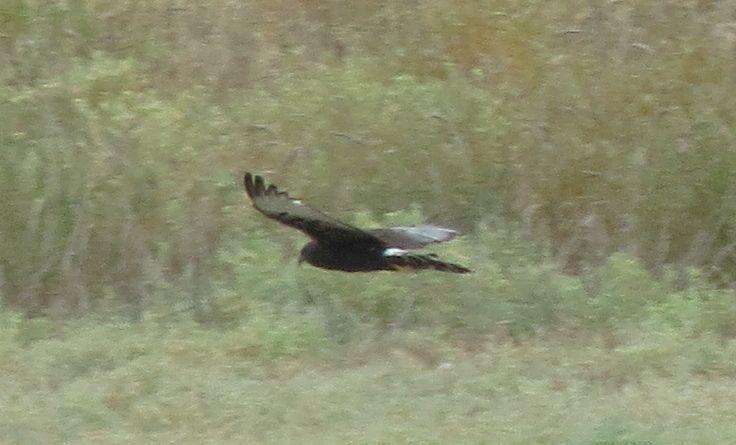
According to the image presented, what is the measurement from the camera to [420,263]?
775cm

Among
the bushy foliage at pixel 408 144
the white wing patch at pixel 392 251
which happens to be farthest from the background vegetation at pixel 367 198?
the white wing patch at pixel 392 251

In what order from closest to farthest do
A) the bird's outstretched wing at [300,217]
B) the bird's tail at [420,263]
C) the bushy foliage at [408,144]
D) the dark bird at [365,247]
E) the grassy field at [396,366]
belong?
the grassy field at [396,366] → the bird's outstretched wing at [300,217] → the dark bird at [365,247] → the bird's tail at [420,263] → the bushy foliage at [408,144]

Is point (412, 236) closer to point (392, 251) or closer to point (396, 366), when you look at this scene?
point (392, 251)

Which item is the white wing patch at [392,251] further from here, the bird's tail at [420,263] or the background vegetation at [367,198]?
the background vegetation at [367,198]

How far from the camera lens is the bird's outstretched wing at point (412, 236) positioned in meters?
7.72

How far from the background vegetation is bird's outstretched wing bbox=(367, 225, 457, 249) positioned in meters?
0.29

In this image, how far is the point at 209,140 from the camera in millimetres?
9328

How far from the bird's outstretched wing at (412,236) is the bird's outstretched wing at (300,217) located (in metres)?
0.07

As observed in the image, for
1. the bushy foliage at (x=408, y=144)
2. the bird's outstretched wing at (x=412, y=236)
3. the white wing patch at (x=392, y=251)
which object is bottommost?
the white wing patch at (x=392, y=251)

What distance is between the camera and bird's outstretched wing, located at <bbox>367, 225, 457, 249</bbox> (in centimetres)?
772

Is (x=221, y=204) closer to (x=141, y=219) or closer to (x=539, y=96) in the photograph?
(x=141, y=219)

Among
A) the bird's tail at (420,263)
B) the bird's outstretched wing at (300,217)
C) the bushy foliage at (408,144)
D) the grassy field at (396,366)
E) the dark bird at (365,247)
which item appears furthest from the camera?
the bushy foliage at (408,144)

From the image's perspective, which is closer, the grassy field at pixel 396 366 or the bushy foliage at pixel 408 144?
the grassy field at pixel 396 366

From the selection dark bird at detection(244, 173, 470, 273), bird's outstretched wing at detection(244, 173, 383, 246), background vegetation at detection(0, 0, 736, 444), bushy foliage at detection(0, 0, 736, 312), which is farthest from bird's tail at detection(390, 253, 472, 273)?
bushy foliage at detection(0, 0, 736, 312)
